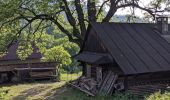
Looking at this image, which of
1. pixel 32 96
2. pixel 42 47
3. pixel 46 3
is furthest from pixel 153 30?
pixel 42 47

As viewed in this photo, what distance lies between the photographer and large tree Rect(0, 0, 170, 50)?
79.6 feet

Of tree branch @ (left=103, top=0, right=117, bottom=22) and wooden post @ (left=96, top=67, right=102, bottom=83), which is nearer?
wooden post @ (left=96, top=67, right=102, bottom=83)

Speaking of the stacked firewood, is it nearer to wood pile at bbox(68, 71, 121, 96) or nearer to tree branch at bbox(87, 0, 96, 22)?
wood pile at bbox(68, 71, 121, 96)

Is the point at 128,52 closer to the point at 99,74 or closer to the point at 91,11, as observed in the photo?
the point at 99,74

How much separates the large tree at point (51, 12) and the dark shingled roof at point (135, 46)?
12.0ft

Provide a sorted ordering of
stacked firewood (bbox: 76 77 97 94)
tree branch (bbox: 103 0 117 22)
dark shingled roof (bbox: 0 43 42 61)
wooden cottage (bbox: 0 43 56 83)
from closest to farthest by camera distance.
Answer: stacked firewood (bbox: 76 77 97 94)
tree branch (bbox: 103 0 117 22)
wooden cottage (bbox: 0 43 56 83)
dark shingled roof (bbox: 0 43 42 61)

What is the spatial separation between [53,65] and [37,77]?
2.27m

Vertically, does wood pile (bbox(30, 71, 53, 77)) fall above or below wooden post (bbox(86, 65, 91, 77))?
below

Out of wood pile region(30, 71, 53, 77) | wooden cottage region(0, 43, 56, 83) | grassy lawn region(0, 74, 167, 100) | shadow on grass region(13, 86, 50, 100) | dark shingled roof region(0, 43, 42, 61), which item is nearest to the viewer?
grassy lawn region(0, 74, 167, 100)

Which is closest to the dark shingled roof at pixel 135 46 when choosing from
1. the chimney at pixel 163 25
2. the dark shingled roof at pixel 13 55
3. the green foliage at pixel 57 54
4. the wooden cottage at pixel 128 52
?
the wooden cottage at pixel 128 52

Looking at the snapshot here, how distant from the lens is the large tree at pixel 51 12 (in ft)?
79.6

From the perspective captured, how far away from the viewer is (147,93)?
19812 mm

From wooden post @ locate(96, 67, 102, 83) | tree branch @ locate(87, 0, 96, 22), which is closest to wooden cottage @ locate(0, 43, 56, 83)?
tree branch @ locate(87, 0, 96, 22)

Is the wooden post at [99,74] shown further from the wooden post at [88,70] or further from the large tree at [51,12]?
the large tree at [51,12]
